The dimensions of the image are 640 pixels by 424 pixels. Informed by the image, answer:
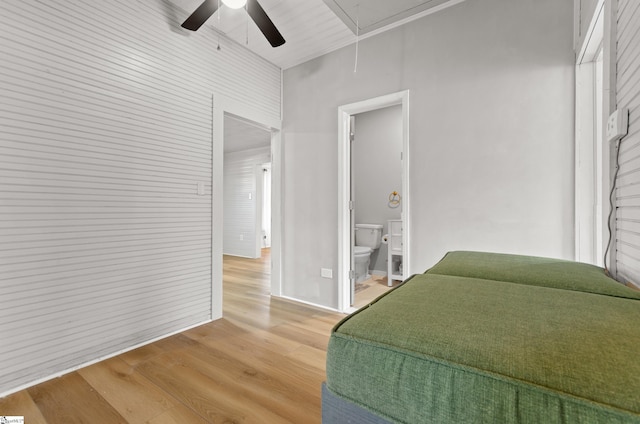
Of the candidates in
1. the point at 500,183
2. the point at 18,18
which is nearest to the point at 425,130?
the point at 500,183

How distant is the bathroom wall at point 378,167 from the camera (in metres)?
4.11

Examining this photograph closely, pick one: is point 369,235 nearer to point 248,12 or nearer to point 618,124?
point 248,12

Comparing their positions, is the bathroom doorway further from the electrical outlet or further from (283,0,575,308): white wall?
the electrical outlet

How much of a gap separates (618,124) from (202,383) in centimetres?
231

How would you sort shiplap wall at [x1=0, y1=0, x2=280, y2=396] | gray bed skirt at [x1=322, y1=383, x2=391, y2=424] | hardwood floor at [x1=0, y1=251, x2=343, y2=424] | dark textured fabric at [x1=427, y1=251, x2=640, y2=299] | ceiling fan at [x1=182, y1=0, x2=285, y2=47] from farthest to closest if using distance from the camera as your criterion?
ceiling fan at [x1=182, y1=0, x2=285, y2=47], shiplap wall at [x1=0, y1=0, x2=280, y2=396], hardwood floor at [x1=0, y1=251, x2=343, y2=424], dark textured fabric at [x1=427, y1=251, x2=640, y2=299], gray bed skirt at [x1=322, y1=383, x2=391, y2=424]

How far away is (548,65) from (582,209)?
0.97 metres

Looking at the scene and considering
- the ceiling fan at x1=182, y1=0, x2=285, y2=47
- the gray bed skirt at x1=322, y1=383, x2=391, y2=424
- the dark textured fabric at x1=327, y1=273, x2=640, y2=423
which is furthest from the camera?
the ceiling fan at x1=182, y1=0, x2=285, y2=47

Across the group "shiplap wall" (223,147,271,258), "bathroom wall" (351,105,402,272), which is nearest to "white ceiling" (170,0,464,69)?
"bathroom wall" (351,105,402,272)

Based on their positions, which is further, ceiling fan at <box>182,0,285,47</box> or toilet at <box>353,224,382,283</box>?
toilet at <box>353,224,382,283</box>

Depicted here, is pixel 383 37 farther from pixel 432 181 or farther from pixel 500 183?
pixel 500 183

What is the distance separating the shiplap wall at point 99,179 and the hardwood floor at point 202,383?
0.66 feet

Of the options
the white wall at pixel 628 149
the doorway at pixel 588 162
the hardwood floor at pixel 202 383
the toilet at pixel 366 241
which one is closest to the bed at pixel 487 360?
the white wall at pixel 628 149

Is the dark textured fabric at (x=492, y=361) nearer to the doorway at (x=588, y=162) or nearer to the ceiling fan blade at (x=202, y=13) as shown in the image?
the doorway at (x=588, y=162)

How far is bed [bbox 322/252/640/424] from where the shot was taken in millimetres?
439
